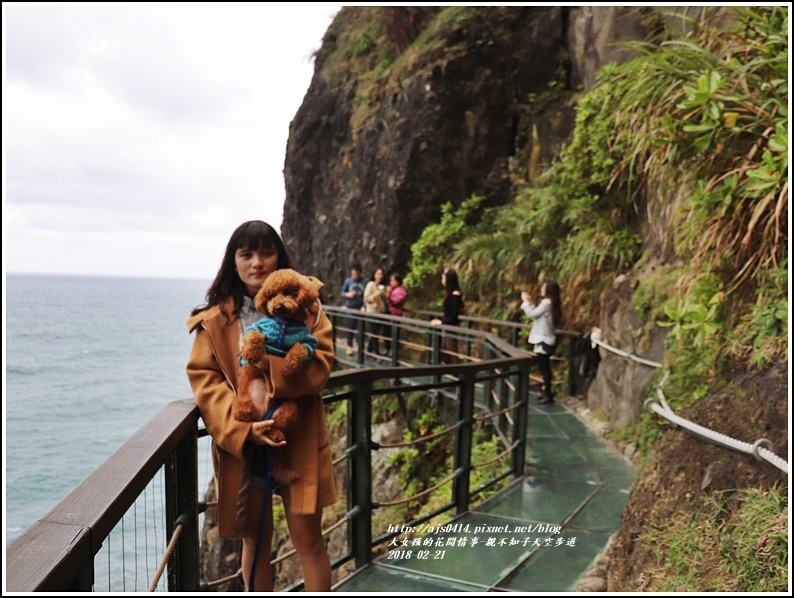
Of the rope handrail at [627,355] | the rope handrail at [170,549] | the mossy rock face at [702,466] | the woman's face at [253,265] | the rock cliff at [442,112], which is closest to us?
the rope handrail at [170,549]

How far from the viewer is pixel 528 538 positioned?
400 centimetres

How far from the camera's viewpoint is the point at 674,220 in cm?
480

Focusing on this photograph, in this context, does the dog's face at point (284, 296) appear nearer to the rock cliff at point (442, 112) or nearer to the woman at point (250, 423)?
the woman at point (250, 423)

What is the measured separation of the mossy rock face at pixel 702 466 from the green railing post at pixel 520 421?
1.68m

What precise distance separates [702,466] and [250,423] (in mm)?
2222

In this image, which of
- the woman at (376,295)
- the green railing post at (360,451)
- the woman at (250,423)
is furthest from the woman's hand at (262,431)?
the woman at (376,295)

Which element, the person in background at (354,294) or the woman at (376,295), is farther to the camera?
the person in background at (354,294)

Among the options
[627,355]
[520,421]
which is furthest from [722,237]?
[627,355]

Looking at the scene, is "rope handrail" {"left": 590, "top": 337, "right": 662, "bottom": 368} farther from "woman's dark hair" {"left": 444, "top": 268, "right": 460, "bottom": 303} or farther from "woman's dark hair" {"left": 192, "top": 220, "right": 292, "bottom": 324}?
"woman's dark hair" {"left": 192, "top": 220, "right": 292, "bottom": 324}

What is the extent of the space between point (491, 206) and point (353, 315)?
431 centimetres

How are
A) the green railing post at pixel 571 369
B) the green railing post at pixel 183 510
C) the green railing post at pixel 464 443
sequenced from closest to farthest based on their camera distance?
the green railing post at pixel 183 510
the green railing post at pixel 464 443
the green railing post at pixel 571 369

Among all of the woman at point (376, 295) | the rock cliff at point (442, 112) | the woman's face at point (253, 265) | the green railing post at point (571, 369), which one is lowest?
the green railing post at point (571, 369)

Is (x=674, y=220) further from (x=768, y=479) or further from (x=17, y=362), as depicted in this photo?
(x=17, y=362)

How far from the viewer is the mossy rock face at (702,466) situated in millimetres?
2725
